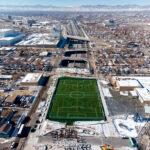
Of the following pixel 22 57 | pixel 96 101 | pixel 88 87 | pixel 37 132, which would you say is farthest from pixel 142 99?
pixel 22 57

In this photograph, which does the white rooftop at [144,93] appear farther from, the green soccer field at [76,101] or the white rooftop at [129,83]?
the green soccer field at [76,101]

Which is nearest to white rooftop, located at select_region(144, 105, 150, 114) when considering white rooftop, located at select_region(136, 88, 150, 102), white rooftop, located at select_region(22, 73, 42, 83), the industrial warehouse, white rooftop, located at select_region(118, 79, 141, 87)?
the industrial warehouse

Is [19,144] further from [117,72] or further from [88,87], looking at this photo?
[117,72]

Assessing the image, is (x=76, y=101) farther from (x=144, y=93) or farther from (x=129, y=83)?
(x=129, y=83)

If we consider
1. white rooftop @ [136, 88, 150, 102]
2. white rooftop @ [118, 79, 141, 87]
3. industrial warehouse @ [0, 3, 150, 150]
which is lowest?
industrial warehouse @ [0, 3, 150, 150]

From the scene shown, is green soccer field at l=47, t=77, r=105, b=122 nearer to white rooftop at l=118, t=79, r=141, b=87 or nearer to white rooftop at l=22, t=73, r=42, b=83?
white rooftop at l=22, t=73, r=42, b=83

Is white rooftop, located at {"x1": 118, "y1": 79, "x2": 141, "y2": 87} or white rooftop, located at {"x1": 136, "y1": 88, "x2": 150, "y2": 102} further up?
white rooftop, located at {"x1": 136, "y1": 88, "x2": 150, "y2": 102}

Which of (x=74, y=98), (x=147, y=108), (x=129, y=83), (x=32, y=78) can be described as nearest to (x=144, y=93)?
(x=147, y=108)

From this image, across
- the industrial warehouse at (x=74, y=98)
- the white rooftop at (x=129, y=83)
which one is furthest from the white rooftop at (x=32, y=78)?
the white rooftop at (x=129, y=83)
